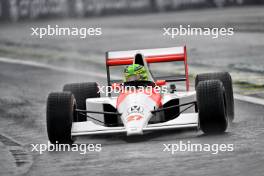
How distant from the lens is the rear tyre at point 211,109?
12.5 m

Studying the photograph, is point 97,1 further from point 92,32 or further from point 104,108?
point 104,108

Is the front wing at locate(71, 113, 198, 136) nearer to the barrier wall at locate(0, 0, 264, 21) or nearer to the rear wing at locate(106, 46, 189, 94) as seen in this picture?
the rear wing at locate(106, 46, 189, 94)

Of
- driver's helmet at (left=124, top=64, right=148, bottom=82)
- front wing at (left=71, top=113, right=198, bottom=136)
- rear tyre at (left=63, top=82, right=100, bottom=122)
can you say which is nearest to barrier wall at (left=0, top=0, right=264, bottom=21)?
rear tyre at (left=63, top=82, right=100, bottom=122)

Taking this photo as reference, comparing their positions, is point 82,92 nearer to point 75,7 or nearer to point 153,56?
point 153,56

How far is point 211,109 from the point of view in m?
12.5

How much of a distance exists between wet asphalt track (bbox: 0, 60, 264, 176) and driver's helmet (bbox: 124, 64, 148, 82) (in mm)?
928

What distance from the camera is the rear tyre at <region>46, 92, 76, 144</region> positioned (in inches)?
505

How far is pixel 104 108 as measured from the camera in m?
13.9

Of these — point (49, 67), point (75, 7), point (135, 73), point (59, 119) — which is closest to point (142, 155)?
point (59, 119)

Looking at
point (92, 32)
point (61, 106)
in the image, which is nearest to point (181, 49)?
point (61, 106)

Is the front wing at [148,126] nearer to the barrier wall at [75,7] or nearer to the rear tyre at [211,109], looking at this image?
the rear tyre at [211,109]

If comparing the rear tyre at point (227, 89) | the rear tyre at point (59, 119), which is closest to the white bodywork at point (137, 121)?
the rear tyre at point (59, 119)

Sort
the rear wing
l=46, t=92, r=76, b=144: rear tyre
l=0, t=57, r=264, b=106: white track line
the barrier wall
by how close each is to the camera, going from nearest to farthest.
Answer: l=46, t=92, r=76, b=144: rear tyre
the rear wing
l=0, t=57, r=264, b=106: white track line
the barrier wall

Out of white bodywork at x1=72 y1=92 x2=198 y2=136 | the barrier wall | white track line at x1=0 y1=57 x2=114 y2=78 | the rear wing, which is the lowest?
the barrier wall
